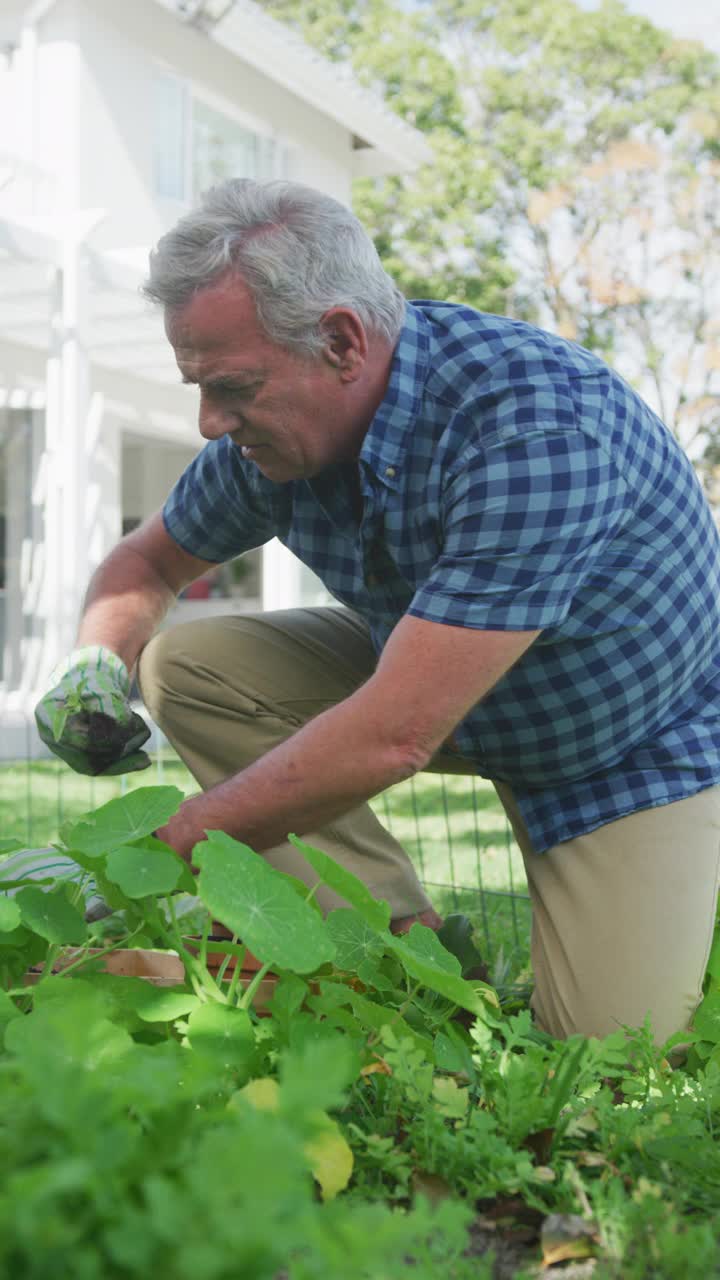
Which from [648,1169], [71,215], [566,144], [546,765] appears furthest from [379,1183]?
[566,144]

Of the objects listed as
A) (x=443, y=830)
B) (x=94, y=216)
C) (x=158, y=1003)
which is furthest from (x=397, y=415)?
(x=94, y=216)

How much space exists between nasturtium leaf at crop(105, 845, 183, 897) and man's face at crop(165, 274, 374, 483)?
65 cm

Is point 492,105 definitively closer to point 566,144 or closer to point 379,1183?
point 566,144

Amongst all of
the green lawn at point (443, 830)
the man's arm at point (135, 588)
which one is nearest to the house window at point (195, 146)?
the green lawn at point (443, 830)

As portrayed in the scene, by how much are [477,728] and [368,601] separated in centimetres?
29

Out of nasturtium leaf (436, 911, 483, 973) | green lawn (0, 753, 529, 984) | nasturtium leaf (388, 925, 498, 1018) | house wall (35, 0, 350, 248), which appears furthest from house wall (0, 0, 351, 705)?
nasturtium leaf (388, 925, 498, 1018)

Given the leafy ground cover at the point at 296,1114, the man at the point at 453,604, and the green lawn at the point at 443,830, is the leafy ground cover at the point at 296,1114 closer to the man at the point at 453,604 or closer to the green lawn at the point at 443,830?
the man at the point at 453,604

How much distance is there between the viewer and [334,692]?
7.82 feet

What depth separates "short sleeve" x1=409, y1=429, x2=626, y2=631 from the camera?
159cm

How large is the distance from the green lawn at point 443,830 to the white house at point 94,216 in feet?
5.54

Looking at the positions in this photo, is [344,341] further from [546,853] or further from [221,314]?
[546,853]

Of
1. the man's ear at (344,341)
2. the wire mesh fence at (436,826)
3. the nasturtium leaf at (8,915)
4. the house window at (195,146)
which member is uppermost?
the house window at (195,146)

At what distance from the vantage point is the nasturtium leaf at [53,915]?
138cm

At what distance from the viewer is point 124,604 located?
7.67 feet
